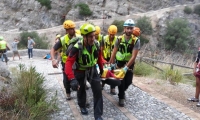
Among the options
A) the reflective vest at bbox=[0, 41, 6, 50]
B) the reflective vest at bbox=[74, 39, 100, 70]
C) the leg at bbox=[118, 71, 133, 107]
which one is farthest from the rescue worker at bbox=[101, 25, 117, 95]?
the reflective vest at bbox=[0, 41, 6, 50]

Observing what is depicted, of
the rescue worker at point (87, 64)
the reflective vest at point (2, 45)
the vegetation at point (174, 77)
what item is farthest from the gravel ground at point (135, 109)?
the reflective vest at point (2, 45)

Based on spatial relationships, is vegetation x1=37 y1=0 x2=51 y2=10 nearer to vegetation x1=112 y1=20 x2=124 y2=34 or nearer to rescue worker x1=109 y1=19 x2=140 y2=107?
vegetation x1=112 y1=20 x2=124 y2=34

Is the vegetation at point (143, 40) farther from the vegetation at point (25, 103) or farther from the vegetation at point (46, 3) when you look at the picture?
the vegetation at point (25, 103)

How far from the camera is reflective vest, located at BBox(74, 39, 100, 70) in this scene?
4133 mm

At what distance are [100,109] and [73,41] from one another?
50.8 inches

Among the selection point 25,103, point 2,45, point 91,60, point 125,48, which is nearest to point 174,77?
point 125,48

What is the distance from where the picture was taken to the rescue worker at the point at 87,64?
4027mm

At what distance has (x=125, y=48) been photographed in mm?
5219

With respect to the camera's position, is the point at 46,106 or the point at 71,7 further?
the point at 71,7

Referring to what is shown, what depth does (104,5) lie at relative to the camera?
155 feet

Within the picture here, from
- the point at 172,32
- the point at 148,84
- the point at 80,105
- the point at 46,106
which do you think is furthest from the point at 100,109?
the point at 172,32

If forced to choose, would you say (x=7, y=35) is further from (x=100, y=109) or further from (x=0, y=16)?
(x=100, y=109)

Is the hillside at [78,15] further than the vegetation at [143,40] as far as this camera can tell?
Yes

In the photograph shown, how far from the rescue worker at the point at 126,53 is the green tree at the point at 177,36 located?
33.2 metres
